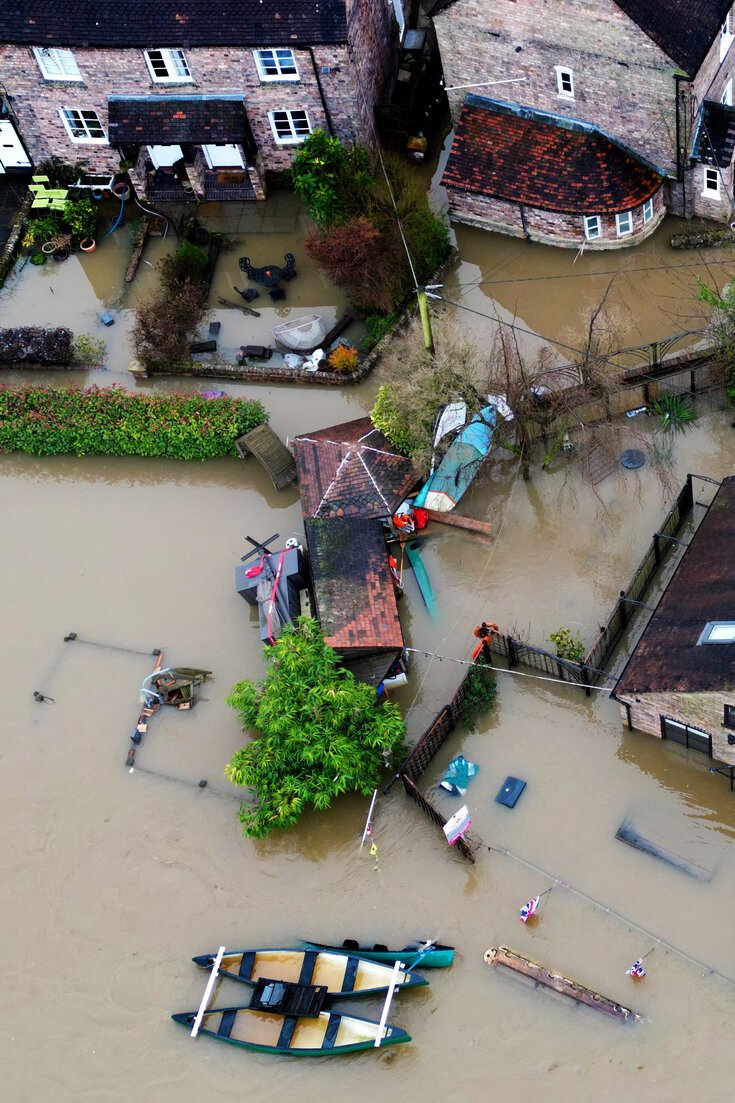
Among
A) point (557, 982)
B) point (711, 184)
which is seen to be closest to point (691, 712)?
point (557, 982)

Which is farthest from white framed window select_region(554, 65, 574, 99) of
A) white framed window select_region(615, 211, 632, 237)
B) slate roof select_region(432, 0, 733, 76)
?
white framed window select_region(615, 211, 632, 237)

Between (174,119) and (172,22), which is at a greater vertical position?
(172,22)

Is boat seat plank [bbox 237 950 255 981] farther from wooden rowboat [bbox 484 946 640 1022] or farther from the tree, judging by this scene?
wooden rowboat [bbox 484 946 640 1022]

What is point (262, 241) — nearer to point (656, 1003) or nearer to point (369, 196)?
point (369, 196)

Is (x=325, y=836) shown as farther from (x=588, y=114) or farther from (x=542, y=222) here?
(x=588, y=114)

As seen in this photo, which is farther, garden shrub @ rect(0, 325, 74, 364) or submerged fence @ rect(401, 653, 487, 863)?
garden shrub @ rect(0, 325, 74, 364)

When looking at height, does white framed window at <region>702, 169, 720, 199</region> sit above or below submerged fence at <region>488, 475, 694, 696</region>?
above

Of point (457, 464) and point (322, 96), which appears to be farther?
point (322, 96)

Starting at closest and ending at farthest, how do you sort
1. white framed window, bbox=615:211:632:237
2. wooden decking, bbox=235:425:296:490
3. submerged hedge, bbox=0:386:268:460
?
1. wooden decking, bbox=235:425:296:490
2. submerged hedge, bbox=0:386:268:460
3. white framed window, bbox=615:211:632:237
